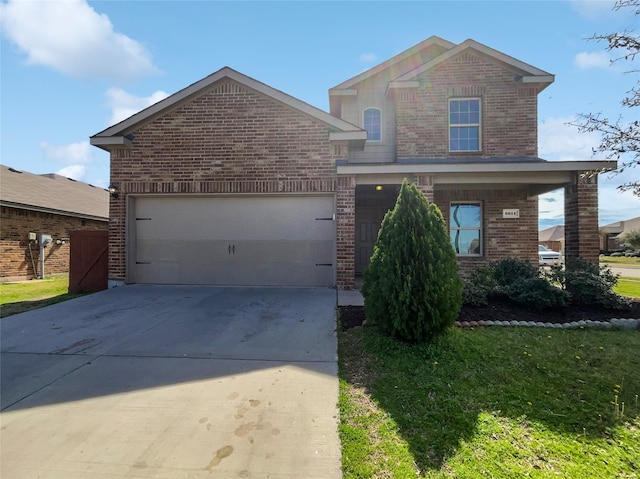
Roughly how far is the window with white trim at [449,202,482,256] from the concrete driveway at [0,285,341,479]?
5.80m

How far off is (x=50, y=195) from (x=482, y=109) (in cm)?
1817

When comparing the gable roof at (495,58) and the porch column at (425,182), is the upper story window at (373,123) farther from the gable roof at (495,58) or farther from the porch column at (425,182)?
the porch column at (425,182)

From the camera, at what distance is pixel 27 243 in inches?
488

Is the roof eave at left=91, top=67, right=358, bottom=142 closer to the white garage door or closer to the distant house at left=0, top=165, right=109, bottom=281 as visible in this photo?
the white garage door

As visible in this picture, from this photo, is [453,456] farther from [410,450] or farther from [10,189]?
[10,189]

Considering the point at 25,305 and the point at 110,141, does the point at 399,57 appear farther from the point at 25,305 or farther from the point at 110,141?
the point at 25,305

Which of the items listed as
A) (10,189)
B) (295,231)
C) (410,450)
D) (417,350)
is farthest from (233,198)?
(10,189)

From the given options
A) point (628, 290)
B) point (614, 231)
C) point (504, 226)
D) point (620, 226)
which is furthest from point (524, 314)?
point (620, 226)

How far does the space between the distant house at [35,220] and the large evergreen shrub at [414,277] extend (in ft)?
46.5

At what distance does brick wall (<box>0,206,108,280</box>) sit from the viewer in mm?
11648

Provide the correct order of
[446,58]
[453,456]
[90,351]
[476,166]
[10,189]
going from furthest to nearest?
1. [10,189]
2. [446,58]
3. [476,166]
4. [90,351]
5. [453,456]

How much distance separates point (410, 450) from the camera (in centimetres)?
226

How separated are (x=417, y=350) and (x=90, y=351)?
4202 mm

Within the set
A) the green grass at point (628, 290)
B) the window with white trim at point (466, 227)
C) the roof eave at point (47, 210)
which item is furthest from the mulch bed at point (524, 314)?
the roof eave at point (47, 210)
